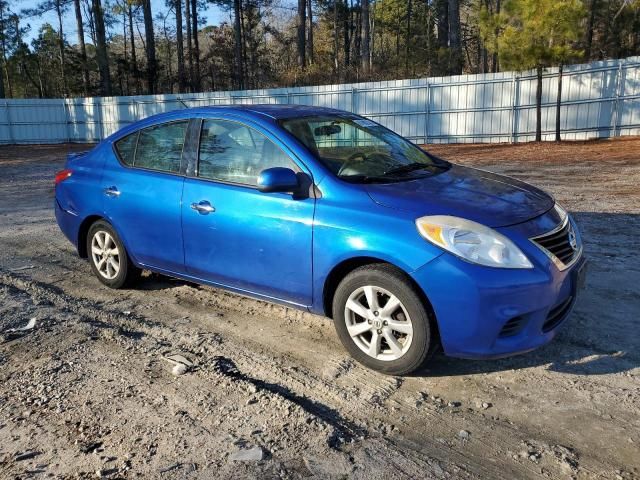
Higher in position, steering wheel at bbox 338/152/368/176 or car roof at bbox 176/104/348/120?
car roof at bbox 176/104/348/120

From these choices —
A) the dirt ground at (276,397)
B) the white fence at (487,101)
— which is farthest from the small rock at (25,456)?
the white fence at (487,101)

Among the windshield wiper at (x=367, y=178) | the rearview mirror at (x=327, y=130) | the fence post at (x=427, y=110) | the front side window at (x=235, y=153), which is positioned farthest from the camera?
the fence post at (x=427, y=110)

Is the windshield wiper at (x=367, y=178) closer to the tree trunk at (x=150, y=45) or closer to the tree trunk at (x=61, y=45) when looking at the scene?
the tree trunk at (x=150, y=45)

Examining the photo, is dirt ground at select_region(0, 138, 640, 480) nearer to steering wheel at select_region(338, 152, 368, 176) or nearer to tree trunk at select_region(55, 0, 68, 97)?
steering wheel at select_region(338, 152, 368, 176)

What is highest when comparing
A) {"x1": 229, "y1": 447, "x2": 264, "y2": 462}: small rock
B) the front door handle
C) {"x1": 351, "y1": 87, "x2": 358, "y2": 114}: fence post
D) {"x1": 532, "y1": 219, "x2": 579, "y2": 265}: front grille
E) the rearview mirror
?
{"x1": 351, "y1": 87, "x2": 358, "y2": 114}: fence post

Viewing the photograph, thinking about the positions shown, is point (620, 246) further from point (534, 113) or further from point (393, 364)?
point (534, 113)

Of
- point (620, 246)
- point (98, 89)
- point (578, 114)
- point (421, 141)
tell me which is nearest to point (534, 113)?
point (578, 114)

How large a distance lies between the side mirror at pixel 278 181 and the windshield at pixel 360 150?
299 mm

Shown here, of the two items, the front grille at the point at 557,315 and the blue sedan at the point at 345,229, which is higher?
the blue sedan at the point at 345,229

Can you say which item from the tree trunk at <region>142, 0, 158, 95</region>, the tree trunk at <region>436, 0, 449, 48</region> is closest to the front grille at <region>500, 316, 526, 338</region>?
the tree trunk at <region>436, 0, 449, 48</region>

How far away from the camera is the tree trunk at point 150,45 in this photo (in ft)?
116

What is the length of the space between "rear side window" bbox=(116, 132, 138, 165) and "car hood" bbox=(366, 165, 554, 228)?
2427 mm

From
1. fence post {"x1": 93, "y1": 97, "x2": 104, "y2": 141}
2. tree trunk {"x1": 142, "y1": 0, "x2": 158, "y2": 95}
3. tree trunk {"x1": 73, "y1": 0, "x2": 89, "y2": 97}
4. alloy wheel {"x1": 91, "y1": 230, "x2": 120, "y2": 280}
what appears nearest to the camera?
alloy wheel {"x1": 91, "y1": 230, "x2": 120, "y2": 280}

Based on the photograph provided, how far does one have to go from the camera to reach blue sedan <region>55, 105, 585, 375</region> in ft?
10.5
